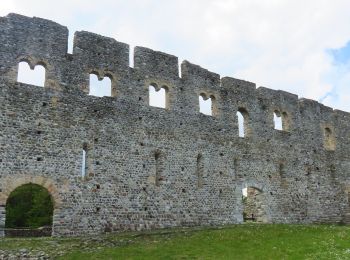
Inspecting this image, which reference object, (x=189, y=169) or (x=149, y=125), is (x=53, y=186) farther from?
(x=189, y=169)

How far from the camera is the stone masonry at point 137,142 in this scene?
68.7 feet

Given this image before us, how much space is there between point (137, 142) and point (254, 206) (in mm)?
10105

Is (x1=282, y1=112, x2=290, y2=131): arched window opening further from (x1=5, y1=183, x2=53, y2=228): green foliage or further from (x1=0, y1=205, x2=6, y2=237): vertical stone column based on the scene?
(x1=5, y1=183, x2=53, y2=228): green foliage

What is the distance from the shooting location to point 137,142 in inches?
940

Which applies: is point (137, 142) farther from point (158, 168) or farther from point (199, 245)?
point (199, 245)

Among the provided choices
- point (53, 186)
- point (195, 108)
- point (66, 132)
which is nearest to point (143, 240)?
point (53, 186)

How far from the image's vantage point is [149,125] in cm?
2456

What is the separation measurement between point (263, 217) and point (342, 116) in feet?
42.5

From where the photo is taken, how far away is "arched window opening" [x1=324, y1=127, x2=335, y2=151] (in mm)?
34469

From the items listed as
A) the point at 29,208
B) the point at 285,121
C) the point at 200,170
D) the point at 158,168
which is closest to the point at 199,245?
the point at 158,168

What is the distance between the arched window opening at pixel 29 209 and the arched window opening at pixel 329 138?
24823mm

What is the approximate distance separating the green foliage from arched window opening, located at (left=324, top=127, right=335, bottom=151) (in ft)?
82.4

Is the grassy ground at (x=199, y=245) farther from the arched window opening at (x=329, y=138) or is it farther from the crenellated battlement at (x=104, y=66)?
the arched window opening at (x=329, y=138)

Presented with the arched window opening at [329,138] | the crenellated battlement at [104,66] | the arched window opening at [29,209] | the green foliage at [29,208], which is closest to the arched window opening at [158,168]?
the crenellated battlement at [104,66]
